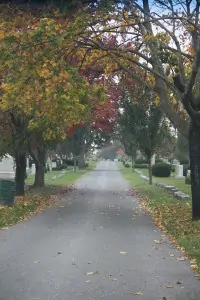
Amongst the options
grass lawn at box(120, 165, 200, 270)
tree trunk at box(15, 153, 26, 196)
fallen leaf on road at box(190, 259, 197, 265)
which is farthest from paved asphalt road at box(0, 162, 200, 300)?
tree trunk at box(15, 153, 26, 196)

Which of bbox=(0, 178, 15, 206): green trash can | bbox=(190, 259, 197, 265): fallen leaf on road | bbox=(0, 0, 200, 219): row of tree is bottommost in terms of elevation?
bbox=(190, 259, 197, 265): fallen leaf on road

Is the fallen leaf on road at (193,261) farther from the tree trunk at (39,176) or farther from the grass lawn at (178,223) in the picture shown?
the tree trunk at (39,176)

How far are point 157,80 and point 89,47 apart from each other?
234 cm

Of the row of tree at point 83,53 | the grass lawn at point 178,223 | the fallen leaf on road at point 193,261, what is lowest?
the fallen leaf on road at point 193,261

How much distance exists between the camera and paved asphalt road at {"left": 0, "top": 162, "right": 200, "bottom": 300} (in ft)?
21.5

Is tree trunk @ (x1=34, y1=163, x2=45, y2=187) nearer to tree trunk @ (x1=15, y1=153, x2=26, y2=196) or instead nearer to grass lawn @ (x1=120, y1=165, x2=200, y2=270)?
tree trunk @ (x1=15, y1=153, x2=26, y2=196)

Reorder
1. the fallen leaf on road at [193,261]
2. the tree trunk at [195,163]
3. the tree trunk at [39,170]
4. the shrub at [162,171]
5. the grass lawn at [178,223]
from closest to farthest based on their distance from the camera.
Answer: the fallen leaf on road at [193,261] < the grass lawn at [178,223] < the tree trunk at [195,163] < the tree trunk at [39,170] < the shrub at [162,171]

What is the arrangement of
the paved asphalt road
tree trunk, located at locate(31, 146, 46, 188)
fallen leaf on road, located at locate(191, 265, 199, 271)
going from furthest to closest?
tree trunk, located at locate(31, 146, 46, 188)
fallen leaf on road, located at locate(191, 265, 199, 271)
the paved asphalt road

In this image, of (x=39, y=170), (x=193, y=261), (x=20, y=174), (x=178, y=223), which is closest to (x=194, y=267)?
(x=193, y=261)

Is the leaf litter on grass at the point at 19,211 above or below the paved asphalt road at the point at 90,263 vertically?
above

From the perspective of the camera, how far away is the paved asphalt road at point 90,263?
6551mm

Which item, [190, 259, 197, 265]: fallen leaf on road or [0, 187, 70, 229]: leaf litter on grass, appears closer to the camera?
[190, 259, 197, 265]: fallen leaf on road

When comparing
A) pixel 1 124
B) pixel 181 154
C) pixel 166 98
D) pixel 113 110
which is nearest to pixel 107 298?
pixel 166 98

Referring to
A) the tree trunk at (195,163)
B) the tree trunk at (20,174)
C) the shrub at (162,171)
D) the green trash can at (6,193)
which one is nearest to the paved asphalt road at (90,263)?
the tree trunk at (195,163)
